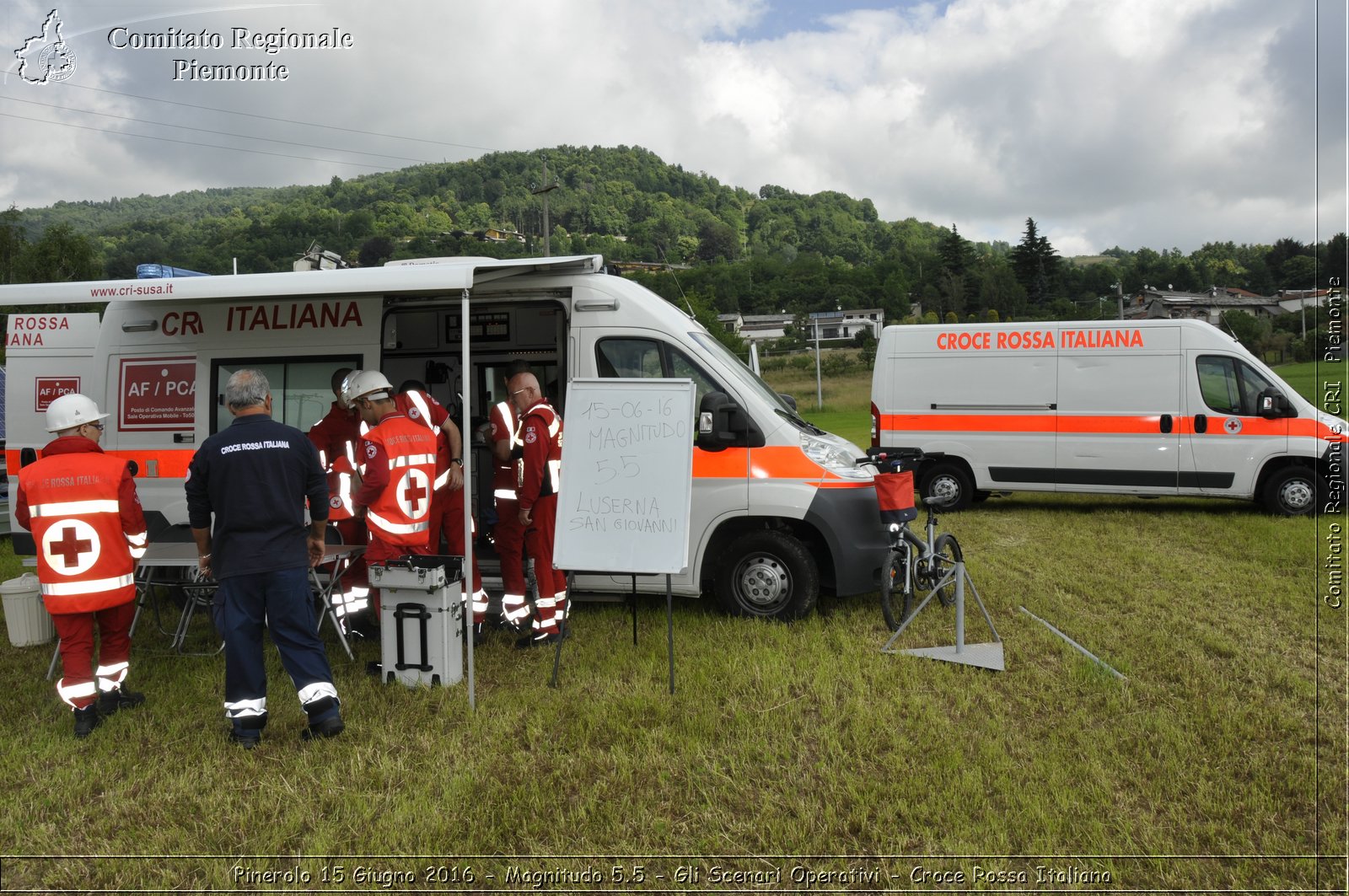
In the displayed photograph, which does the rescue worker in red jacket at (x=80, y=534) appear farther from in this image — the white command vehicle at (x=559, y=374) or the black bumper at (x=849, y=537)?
the black bumper at (x=849, y=537)

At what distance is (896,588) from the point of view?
555cm

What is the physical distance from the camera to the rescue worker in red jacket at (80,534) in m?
4.25

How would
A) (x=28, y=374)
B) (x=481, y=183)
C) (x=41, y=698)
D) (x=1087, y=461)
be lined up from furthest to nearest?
(x=481, y=183), (x=1087, y=461), (x=28, y=374), (x=41, y=698)

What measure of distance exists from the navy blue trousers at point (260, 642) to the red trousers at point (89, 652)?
32.5 inches

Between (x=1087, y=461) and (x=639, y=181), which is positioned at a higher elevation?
(x=639, y=181)

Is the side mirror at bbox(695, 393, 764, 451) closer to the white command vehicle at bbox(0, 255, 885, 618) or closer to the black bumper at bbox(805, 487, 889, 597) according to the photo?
the white command vehicle at bbox(0, 255, 885, 618)

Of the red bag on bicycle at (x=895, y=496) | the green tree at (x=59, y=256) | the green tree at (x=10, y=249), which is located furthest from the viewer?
the green tree at (x=59, y=256)

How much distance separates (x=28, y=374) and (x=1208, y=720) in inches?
385

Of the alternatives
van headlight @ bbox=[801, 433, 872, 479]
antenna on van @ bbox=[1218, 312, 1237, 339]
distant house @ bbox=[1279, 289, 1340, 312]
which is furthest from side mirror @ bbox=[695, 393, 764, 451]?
antenna on van @ bbox=[1218, 312, 1237, 339]

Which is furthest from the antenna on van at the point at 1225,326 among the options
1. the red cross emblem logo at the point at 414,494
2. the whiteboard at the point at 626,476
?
the red cross emblem logo at the point at 414,494

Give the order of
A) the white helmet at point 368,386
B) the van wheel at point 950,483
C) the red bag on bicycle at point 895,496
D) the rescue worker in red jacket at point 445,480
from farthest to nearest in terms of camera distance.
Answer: the van wheel at point 950,483 < the red bag on bicycle at point 895,496 < the rescue worker in red jacket at point 445,480 < the white helmet at point 368,386

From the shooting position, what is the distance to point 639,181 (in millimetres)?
67875

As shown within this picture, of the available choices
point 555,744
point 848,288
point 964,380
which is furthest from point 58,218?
point 848,288

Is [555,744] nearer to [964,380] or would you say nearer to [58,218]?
[964,380]
